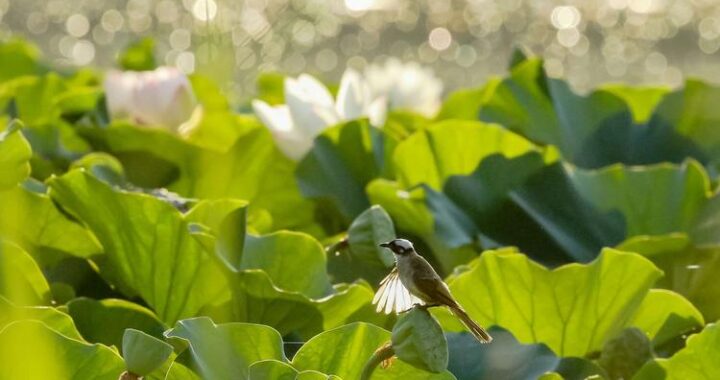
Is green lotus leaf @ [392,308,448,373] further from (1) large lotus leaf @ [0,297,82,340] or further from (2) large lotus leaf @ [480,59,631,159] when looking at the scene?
(2) large lotus leaf @ [480,59,631,159]

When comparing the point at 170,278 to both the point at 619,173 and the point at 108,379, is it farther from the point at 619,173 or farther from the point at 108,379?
the point at 619,173

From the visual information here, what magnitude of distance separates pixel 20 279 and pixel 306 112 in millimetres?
612

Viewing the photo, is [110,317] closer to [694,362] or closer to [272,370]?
[272,370]

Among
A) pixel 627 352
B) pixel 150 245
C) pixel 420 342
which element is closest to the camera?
pixel 420 342

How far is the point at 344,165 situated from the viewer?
154 cm

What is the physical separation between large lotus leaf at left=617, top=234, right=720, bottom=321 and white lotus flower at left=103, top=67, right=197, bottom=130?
0.65 meters

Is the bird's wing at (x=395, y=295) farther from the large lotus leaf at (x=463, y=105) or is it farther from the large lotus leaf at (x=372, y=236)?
the large lotus leaf at (x=463, y=105)

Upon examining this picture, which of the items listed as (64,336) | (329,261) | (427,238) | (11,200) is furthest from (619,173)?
(64,336)

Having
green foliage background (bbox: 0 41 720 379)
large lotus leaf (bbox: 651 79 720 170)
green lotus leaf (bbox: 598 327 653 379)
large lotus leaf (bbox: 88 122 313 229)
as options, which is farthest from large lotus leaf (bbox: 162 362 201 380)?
large lotus leaf (bbox: 651 79 720 170)

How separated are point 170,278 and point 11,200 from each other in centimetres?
14

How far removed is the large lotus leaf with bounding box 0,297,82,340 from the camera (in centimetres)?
95

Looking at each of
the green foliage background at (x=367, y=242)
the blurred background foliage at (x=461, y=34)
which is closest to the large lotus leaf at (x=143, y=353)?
the green foliage background at (x=367, y=242)

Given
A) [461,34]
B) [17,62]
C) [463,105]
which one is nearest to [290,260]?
[463,105]

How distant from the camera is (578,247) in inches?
55.7
